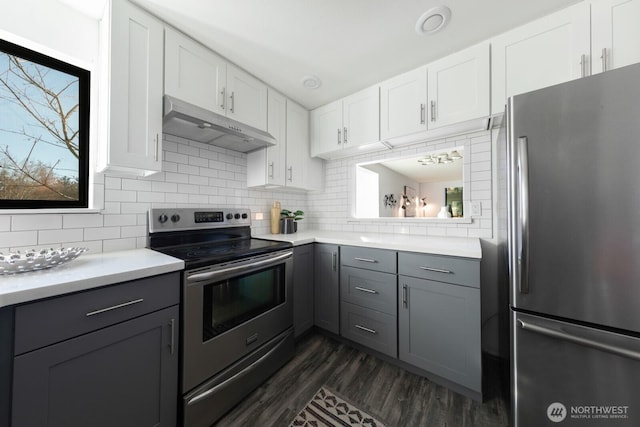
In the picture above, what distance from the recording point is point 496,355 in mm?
1909

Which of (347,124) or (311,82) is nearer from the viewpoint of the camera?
(311,82)

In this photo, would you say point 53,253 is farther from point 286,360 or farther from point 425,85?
point 425,85

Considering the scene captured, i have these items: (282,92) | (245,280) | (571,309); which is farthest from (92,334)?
(282,92)

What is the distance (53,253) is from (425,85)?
2.53 meters

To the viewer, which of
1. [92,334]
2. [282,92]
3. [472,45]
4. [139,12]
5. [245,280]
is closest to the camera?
[92,334]

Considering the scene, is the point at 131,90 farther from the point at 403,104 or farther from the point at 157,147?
the point at 403,104

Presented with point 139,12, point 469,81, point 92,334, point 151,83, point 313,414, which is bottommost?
point 313,414

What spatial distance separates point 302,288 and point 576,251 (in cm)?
172

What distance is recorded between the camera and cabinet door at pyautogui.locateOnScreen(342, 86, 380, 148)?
84.3 inches

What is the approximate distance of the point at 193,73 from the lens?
1.59m

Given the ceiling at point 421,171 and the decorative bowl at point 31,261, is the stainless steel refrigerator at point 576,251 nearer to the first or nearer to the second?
the ceiling at point 421,171

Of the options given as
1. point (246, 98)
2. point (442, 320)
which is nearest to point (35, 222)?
point (246, 98)

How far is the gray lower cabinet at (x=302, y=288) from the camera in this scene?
1.97 metres

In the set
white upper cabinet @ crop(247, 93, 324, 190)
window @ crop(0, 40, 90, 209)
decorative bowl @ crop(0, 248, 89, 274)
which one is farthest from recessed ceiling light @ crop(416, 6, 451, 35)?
decorative bowl @ crop(0, 248, 89, 274)
